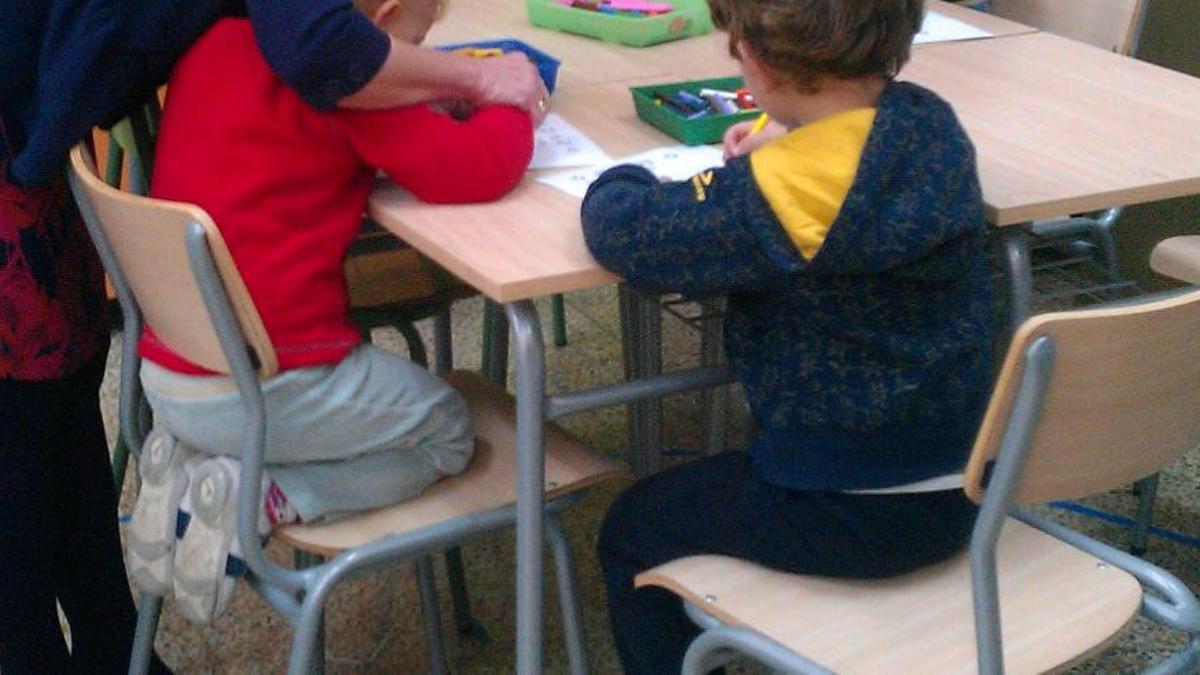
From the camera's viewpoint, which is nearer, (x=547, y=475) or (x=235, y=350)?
(x=235, y=350)

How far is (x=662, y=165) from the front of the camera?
4.95 feet

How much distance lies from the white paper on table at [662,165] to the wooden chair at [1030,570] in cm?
40

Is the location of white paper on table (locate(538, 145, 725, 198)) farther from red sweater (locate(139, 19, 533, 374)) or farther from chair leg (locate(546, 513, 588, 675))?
chair leg (locate(546, 513, 588, 675))

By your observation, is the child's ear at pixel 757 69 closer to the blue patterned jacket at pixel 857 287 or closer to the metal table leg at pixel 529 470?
the blue patterned jacket at pixel 857 287

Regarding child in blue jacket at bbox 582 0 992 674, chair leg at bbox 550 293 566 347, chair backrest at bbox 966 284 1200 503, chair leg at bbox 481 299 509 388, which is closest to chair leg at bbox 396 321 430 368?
chair leg at bbox 481 299 509 388

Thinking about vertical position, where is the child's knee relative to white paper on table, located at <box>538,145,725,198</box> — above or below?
below

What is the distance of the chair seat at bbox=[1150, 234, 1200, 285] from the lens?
1.99 m

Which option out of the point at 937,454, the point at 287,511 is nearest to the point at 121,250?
the point at 287,511

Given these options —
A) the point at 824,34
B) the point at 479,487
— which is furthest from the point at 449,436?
the point at 824,34

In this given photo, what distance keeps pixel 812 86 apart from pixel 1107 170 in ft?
1.26

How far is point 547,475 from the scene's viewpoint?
58.9 inches

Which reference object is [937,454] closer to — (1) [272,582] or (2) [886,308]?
A: (2) [886,308]

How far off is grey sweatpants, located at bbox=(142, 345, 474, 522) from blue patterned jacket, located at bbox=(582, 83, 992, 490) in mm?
287

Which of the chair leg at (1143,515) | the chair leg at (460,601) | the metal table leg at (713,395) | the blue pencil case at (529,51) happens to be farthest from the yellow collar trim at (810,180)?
the chair leg at (1143,515)
